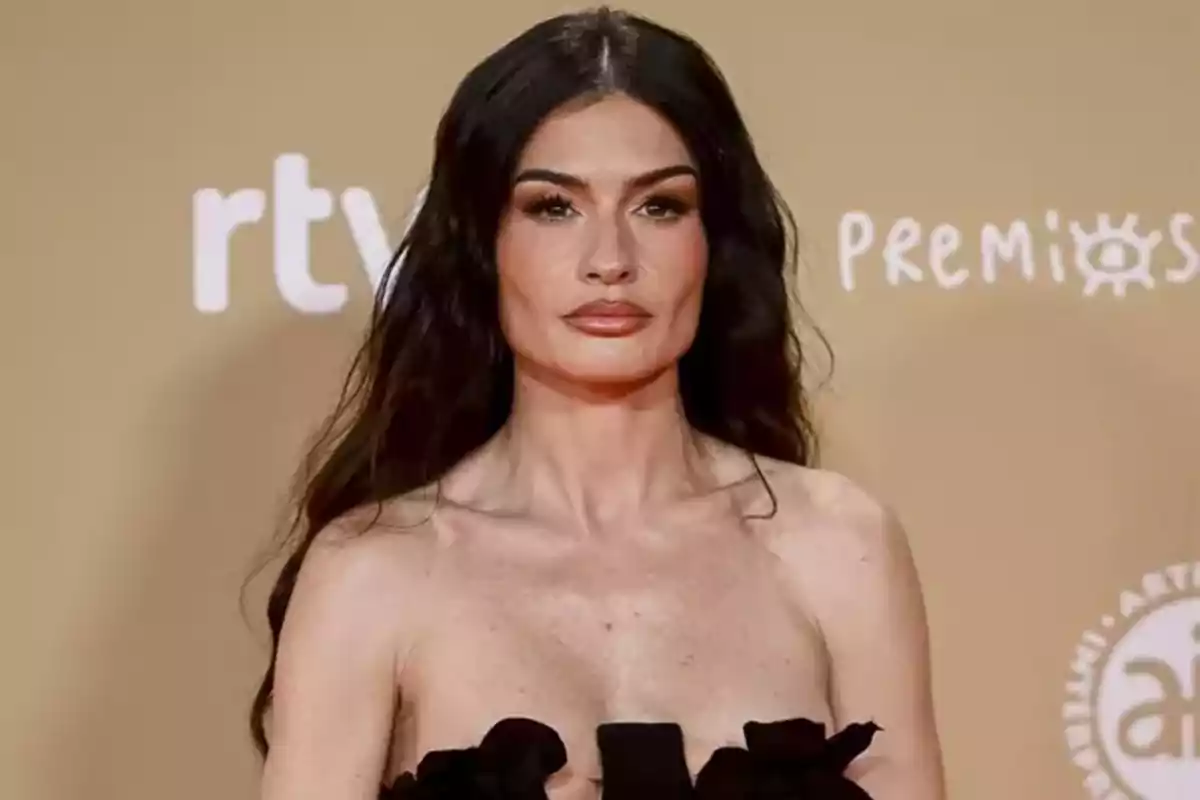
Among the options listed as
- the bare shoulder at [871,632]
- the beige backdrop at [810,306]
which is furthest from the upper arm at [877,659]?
the beige backdrop at [810,306]

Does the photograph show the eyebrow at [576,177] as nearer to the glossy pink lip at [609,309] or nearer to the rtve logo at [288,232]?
the glossy pink lip at [609,309]

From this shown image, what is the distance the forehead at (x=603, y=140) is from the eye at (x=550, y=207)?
20mm

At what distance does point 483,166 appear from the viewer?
1169 mm

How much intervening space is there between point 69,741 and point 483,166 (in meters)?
0.66

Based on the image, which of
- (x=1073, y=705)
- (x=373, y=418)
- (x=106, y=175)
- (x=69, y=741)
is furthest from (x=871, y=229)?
(x=69, y=741)

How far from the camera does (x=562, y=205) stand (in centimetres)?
115

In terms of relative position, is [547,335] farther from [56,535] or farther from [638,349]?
[56,535]

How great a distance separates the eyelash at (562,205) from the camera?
1.15 m

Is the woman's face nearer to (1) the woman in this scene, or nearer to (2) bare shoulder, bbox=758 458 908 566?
(1) the woman

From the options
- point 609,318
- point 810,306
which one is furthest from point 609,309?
point 810,306

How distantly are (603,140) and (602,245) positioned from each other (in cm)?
7

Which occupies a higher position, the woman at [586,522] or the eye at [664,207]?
the eye at [664,207]

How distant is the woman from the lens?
109 centimetres

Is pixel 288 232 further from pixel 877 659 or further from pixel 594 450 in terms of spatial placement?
pixel 877 659
